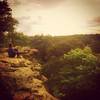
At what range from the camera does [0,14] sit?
1139 centimetres

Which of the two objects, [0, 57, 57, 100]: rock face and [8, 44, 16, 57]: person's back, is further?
[8, 44, 16, 57]: person's back

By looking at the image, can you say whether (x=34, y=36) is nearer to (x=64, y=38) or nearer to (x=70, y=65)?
(x=64, y=38)

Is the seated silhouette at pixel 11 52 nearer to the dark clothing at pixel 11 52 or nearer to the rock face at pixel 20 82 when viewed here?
the dark clothing at pixel 11 52

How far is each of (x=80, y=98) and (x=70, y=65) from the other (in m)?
1.32

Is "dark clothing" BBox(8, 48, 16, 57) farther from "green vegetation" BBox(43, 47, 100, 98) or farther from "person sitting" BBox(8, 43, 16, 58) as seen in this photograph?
"green vegetation" BBox(43, 47, 100, 98)

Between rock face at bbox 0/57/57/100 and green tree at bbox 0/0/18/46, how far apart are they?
165 cm

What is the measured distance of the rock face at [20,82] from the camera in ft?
29.2

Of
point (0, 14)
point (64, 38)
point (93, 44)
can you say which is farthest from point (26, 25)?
point (93, 44)

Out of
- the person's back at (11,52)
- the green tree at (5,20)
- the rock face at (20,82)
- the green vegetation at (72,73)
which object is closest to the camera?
the rock face at (20,82)

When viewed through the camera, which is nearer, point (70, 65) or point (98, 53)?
point (70, 65)

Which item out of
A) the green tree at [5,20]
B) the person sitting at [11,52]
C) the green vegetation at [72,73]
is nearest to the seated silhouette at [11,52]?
the person sitting at [11,52]

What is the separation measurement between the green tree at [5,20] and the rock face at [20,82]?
1654 mm

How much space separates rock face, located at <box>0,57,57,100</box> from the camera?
29.2 ft

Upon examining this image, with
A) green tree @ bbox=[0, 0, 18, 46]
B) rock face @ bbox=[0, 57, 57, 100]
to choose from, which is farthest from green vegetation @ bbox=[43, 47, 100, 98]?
green tree @ bbox=[0, 0, 18, 46]
